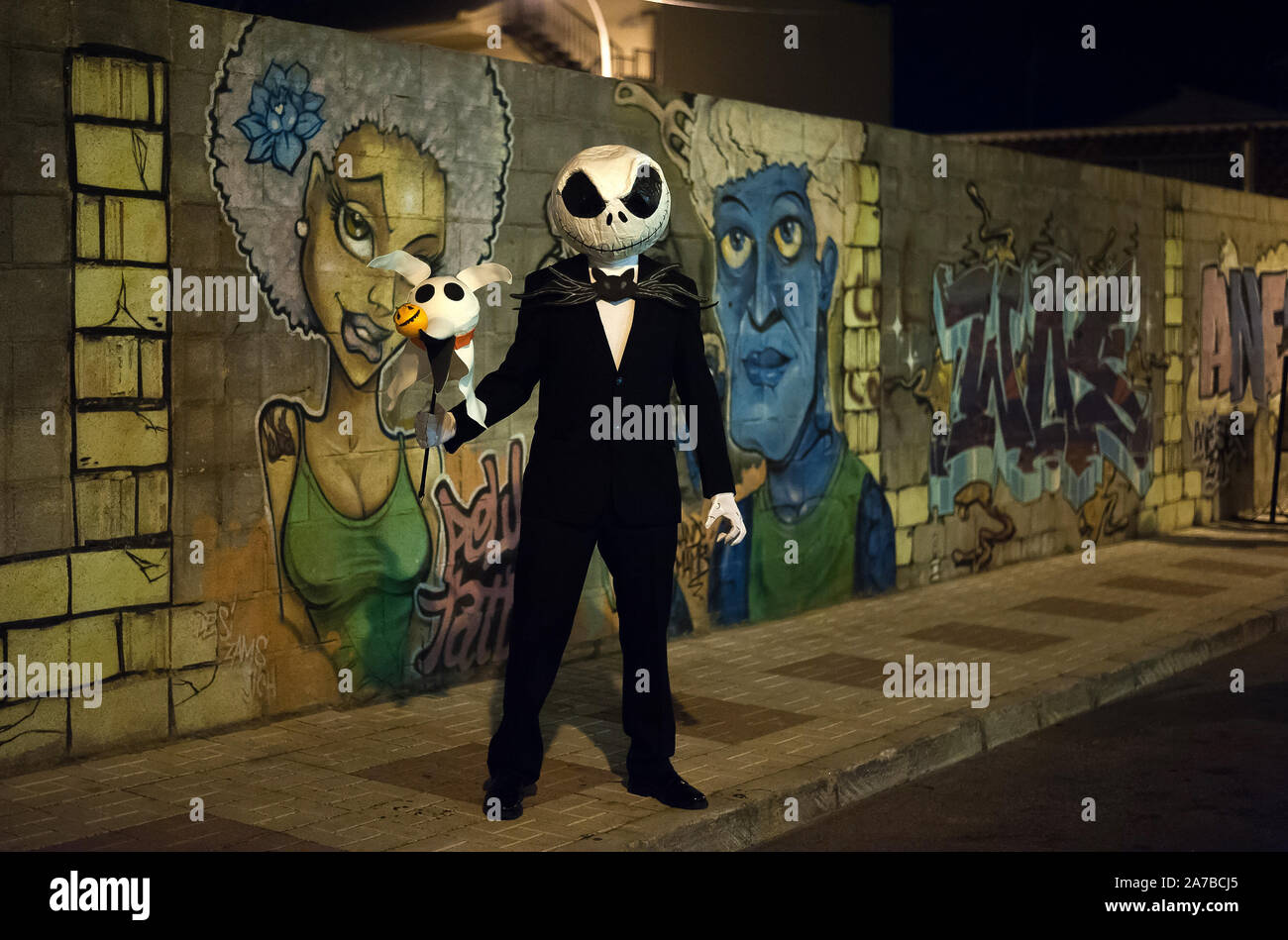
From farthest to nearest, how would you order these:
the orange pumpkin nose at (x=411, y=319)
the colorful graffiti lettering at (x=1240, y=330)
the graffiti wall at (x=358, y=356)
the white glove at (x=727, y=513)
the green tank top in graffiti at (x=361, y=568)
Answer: the colorful graffiti lettering at (x=1240, y=330)
the green tank top in graffiti at (x=361, y=568)
the graffiti wall at (x=358, y=356)
the white glove at (x=727, y=513)
the orange pumpkin nose at (x=411, y=319)

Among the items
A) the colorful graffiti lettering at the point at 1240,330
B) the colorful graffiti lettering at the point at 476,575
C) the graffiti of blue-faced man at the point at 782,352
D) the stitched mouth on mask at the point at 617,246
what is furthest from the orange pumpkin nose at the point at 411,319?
the colorful graffiti lettering at the point at 1240,330

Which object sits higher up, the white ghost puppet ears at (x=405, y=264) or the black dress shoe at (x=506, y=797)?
the white ghost puppet ears at (x=405, y=264)

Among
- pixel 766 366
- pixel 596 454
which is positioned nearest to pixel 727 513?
pixel 596 454

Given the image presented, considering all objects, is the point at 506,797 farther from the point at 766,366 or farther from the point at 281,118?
the point at 766,366

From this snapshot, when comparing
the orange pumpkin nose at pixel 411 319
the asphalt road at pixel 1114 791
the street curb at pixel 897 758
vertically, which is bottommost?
the asphalt road at pixel 1114 791

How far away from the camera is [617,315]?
5586 mm

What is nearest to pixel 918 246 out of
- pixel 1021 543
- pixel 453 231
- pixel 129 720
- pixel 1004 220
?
pixel 1004 220

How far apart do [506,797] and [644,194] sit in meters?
2.15

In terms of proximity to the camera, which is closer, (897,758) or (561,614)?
(561,614)

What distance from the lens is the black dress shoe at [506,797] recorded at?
536 cm

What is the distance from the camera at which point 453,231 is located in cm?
762

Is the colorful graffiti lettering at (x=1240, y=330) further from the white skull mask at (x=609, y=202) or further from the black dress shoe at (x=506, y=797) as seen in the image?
the black dress shoe at (x=506, y=797)

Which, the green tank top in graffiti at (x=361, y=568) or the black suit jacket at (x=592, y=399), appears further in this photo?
the green tank top in graffiti at (x=361, y=568)

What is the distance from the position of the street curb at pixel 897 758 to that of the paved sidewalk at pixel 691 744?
0.01m
